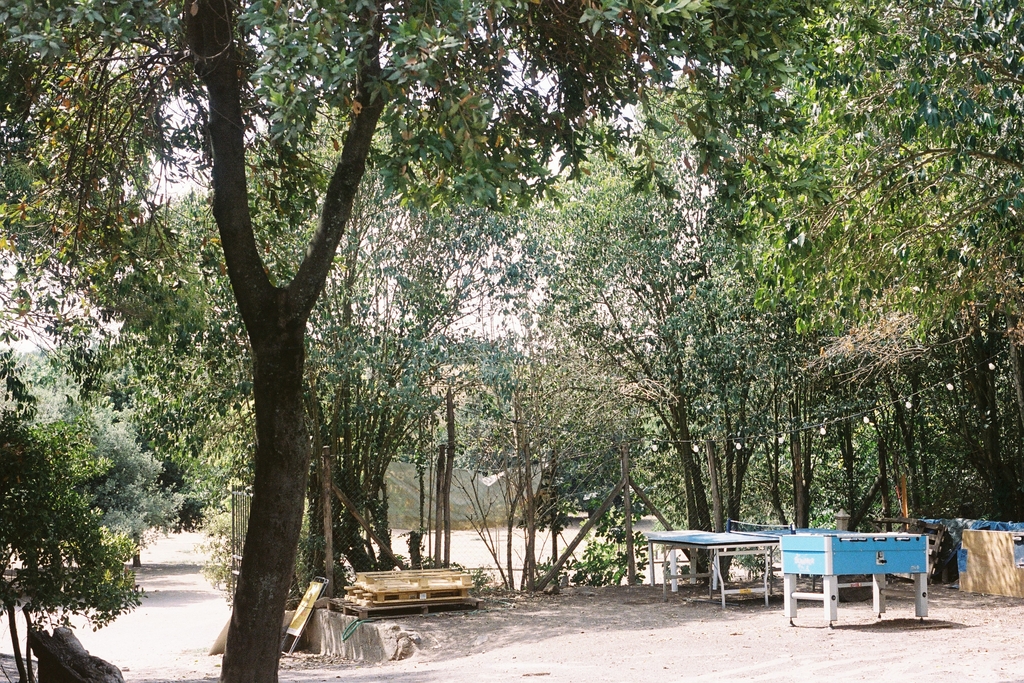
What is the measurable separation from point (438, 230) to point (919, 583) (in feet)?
25.9

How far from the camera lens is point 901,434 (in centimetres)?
2000

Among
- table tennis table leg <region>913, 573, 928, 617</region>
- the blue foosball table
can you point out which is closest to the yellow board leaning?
the blue foosball table

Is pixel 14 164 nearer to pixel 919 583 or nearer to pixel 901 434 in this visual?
pixel 919 583

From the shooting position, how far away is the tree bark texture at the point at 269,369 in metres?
6.63

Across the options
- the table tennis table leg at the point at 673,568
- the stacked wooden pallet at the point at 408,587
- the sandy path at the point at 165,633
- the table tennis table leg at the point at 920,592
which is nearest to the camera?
the table tennis table leg at the point at 920,592

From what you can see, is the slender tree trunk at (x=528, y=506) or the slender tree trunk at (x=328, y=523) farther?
the slender tree trunk at (x=528, y=506)

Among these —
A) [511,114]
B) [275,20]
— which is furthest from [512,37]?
[275,20]

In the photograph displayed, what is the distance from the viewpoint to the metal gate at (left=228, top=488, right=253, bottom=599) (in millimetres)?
16219

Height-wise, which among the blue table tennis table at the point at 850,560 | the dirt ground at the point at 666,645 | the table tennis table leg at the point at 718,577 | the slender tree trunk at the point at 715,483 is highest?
the slender tree trunk at the point at 715,483

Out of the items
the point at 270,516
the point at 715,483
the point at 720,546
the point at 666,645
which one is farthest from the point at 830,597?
the point at 270,516

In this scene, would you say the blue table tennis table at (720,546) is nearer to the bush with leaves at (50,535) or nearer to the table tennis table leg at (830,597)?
the table tennis table leg at (830,597)

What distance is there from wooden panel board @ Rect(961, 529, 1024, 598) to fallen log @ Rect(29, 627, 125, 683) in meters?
11.5

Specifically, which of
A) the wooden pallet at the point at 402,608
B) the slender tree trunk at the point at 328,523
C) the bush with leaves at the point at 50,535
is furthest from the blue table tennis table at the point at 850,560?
the bush with leaves at the point at 50,535

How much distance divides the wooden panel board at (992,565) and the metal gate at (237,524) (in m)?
11.0
